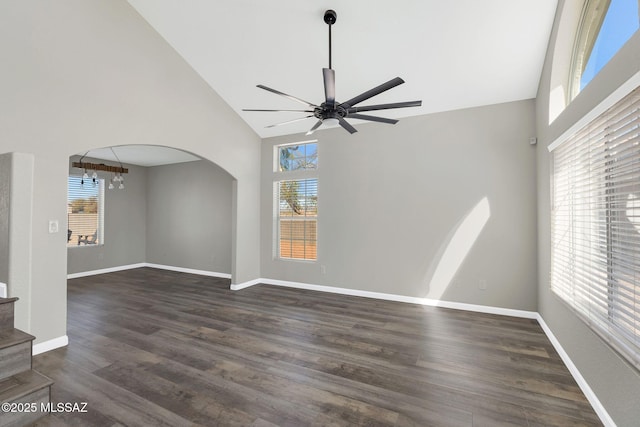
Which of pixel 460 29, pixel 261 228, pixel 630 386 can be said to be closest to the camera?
pixel 630 386

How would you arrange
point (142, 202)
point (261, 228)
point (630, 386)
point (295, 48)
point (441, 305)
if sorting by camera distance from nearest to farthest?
point (630, 386) < point (295, 48) < point (441, 305) < point (261, 228) < point (142, 202)

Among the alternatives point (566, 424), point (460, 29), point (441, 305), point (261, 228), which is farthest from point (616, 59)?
point (261, 228)

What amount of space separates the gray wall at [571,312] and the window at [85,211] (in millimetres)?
7969

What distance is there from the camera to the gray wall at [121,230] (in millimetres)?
6371

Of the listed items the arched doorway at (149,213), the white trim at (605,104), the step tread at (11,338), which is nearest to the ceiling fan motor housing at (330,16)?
the white trim at (605,104)

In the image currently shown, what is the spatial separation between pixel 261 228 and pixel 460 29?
4.46 metres

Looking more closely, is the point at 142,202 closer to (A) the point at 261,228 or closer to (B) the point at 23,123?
(A) the point at 261,228

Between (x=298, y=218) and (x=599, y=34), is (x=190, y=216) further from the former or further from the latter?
(x=599, y=34)

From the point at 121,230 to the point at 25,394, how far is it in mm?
6108

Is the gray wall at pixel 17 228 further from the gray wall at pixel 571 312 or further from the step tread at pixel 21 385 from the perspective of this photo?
the gray wall at pixel 571 312

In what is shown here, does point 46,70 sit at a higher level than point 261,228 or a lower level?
higher

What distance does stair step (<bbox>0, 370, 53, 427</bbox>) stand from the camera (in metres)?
1.79

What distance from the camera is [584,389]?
2.17 metres

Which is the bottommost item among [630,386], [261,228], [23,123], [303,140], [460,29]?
[630,386]
